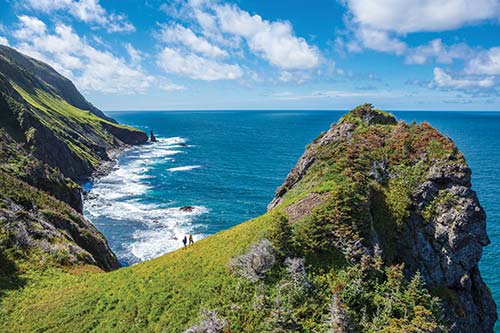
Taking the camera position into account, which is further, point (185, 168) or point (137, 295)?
point (185, 168)

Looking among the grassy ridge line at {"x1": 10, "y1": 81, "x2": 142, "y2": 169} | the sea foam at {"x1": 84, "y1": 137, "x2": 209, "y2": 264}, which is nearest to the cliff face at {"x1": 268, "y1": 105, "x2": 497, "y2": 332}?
the sea foam at {"x1": 84, "y1": 137, "x2": 209, "y2": 264}

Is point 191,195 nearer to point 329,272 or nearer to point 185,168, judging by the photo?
point 185,168

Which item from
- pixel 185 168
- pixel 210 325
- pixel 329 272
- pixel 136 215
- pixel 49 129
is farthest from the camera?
pixel 185 168

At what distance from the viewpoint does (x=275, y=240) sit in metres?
29.2

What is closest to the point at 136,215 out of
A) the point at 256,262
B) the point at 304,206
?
the point at 304,206

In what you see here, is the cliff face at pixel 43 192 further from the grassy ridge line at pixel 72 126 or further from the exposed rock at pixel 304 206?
the exposed rock at pixel 304 206

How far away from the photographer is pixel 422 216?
37375mm

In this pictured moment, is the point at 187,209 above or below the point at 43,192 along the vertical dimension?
below

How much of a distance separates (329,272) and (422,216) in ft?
50.2

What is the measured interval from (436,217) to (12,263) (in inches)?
1723

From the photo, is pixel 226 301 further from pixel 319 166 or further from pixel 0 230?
pixel 0 230

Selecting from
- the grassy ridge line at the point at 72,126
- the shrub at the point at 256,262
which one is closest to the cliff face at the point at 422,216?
the shrub at the point at 256,262

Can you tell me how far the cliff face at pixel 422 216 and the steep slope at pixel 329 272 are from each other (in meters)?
0.13

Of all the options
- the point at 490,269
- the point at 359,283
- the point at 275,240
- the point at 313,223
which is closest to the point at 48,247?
the point at 275,240
